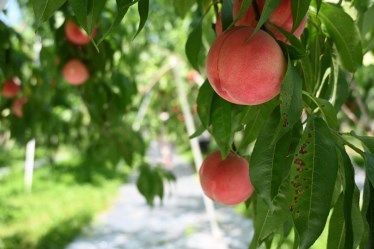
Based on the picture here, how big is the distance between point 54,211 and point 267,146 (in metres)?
4.47

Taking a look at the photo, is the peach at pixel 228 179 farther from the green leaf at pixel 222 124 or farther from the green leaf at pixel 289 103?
the green leaf at pixel 289 103

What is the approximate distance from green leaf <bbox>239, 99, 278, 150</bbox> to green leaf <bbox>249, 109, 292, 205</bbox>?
0.36 feet

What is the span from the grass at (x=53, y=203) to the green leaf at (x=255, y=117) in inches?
124

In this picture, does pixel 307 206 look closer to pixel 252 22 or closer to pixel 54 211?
pixel 252 22

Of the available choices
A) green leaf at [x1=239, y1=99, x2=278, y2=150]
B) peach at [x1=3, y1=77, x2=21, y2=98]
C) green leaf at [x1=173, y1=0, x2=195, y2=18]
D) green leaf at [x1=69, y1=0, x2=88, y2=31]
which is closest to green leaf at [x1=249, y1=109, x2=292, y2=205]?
green leaf at [x1=239, y1=99, x2=278, y2=150]

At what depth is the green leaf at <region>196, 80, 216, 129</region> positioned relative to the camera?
60 cm

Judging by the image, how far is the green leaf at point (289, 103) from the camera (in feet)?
1.47

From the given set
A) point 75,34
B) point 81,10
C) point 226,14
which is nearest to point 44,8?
point 81,10

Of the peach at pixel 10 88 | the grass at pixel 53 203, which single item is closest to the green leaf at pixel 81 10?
the peach at pixel 10 88

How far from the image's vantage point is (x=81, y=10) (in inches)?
19.5

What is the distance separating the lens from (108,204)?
5379 millimetres

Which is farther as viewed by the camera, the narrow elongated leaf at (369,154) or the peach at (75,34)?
the peach at (75,34)

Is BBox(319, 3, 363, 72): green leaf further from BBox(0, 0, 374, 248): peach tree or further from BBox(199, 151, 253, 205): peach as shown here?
BBox(199, 151, 253, 205): peach

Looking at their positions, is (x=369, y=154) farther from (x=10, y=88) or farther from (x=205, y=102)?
(x=10, y=88)
